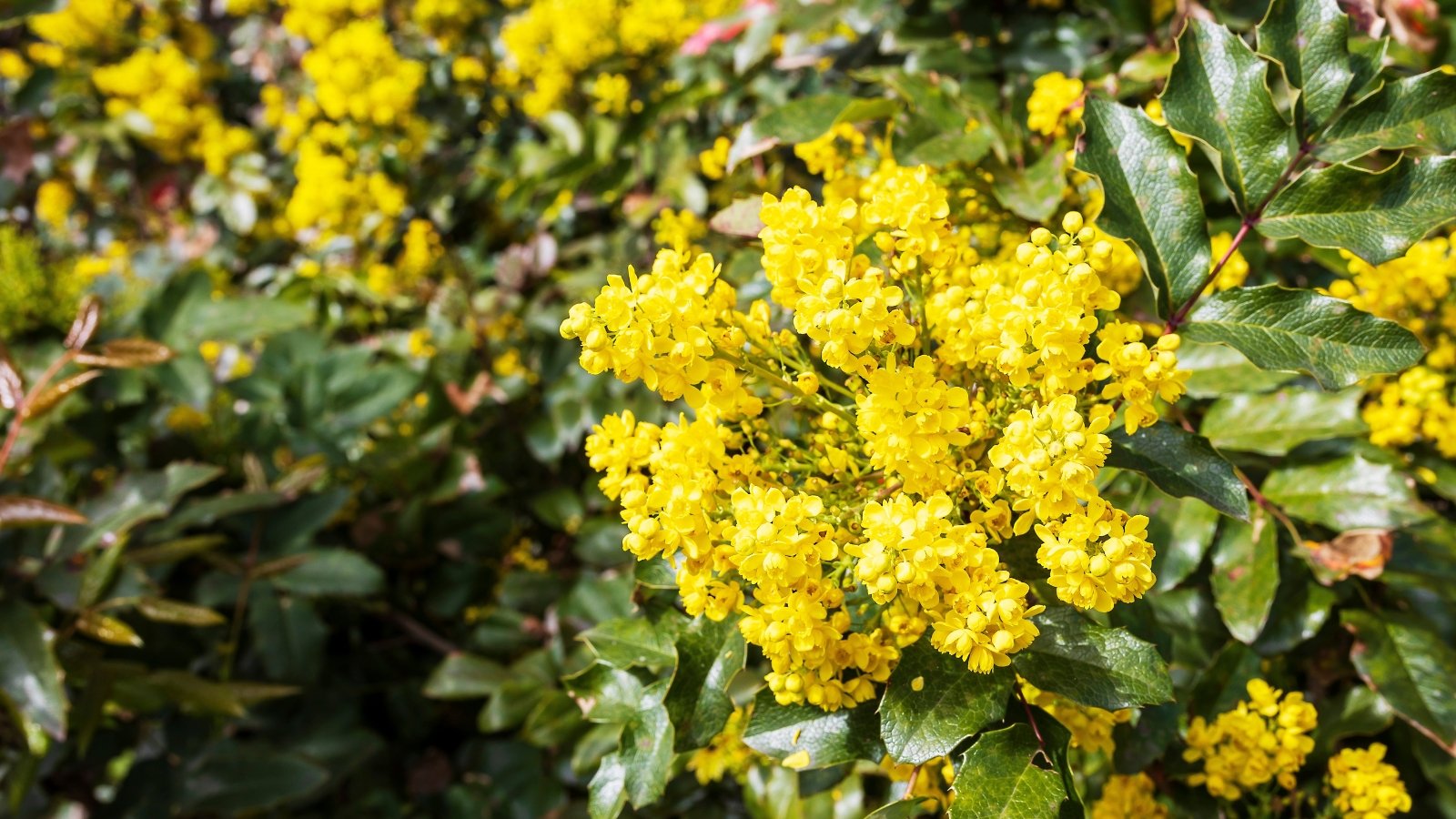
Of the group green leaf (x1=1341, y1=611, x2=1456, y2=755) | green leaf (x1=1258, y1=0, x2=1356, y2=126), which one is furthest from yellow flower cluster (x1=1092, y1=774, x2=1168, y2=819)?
green leaf (x1=1258, y1=0, x2=1356, y2=126)

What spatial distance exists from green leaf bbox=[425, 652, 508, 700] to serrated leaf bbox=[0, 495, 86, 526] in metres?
0.61

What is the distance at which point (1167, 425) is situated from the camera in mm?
892

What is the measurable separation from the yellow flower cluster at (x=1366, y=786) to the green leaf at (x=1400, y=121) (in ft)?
2.13

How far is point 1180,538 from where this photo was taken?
3.88 feet

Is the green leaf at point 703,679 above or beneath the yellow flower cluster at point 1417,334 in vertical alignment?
above

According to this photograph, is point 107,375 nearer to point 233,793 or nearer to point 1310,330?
point 233,793

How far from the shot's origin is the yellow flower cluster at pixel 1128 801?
1109mm

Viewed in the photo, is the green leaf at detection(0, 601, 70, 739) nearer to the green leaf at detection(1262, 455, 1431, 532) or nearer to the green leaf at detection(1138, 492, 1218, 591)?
the green leaf at detection(1138, 492, 1218, 591)

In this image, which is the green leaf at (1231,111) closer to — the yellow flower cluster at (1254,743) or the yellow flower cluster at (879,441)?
the yellow flower cluster at (879,441)

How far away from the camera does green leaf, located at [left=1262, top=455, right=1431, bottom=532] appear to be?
1.12 metres

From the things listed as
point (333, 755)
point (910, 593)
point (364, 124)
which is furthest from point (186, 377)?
point (910, 593)

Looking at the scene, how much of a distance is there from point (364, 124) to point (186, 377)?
1.15 metres

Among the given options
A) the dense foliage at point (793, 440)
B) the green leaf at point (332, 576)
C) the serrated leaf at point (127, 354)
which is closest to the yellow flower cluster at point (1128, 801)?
the dense foliage at point (793, 440)

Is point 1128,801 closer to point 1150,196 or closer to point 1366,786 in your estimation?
point 1366,786
